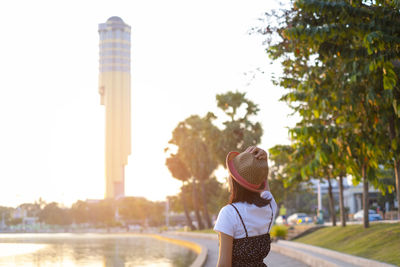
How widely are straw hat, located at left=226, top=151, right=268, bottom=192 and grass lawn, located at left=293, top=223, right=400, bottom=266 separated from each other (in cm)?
971

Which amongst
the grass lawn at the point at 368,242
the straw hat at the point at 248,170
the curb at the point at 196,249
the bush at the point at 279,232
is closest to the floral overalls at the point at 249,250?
the straw hat at the point at 248,170

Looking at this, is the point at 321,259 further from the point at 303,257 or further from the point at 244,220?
the point at 244,220

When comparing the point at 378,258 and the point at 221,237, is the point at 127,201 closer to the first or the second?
the point at 378,258

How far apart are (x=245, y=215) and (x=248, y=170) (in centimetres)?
28

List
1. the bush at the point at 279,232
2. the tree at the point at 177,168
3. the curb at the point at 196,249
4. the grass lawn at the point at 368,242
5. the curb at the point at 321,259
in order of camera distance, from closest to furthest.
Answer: the curb at the point at 321,259 → the grass lawn at the point at 368,242 → the curb at the point at 196,249 → the bush at the point at 279,232 → the tree at the point at 177,168

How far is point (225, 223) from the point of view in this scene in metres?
3.28

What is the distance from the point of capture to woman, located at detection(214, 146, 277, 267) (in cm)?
329

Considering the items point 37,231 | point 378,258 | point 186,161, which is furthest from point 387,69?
point 37,231

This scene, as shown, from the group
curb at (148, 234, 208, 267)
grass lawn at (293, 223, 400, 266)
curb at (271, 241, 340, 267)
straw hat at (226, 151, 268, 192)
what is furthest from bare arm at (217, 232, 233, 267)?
curb at (148, 234, 208, 267)

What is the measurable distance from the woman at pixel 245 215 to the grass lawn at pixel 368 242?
9.61 m

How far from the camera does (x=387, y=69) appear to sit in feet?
33.8

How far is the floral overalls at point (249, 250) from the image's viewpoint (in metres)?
3.37

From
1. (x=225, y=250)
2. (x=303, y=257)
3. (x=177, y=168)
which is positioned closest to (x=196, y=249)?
(x=303, y=257)

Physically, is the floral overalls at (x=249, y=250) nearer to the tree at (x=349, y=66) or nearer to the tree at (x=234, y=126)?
the tree at (x=349, y=66)
